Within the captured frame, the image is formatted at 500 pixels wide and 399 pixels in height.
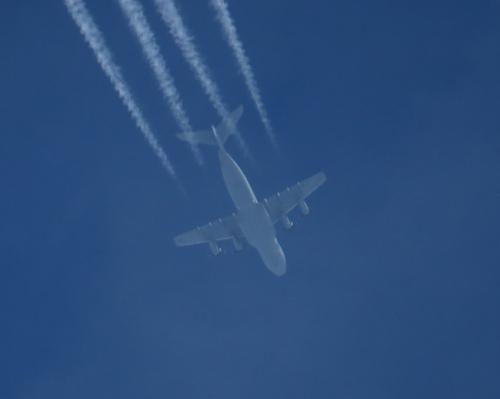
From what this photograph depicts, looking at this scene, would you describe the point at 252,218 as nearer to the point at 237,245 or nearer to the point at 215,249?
the point at 237,245

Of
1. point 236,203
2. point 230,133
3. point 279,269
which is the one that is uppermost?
point 230,133

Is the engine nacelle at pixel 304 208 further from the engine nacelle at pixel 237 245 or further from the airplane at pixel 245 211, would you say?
the engine nacelle at pixel 237 245

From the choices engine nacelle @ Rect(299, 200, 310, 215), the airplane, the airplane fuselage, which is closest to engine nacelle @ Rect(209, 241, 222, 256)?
the airplane

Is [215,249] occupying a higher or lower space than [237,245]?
higher

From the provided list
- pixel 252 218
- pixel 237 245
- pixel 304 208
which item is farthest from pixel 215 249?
pixel 304 208

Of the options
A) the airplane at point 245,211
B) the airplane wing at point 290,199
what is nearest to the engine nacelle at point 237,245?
the airplane at point 245,211

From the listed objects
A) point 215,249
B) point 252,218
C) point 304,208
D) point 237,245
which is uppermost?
point 252,218

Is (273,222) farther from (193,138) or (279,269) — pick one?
(193,138)

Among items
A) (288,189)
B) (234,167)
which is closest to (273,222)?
(288,189)
